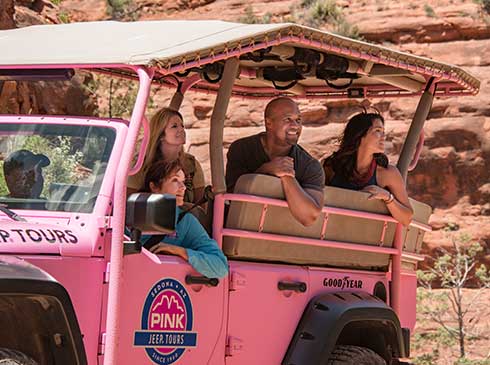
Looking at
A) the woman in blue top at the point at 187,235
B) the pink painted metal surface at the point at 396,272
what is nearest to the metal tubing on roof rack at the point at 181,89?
the pink painted metal surface at the point at 396,272

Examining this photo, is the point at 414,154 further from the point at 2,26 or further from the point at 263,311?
the point at 2,26

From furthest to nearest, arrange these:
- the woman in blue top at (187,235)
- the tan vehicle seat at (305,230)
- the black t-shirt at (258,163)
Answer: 1. the black t-shirt at (258,163)
2. the tan vehicle seat at (305,230)
3. the woman in blue top at (187,235)

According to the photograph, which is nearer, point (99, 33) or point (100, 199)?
point (100, 199)

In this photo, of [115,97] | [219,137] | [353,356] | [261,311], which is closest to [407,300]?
[353,356]

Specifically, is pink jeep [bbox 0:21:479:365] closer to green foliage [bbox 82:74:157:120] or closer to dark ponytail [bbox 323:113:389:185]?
dark ponytail [bbox 323:113:389:185]

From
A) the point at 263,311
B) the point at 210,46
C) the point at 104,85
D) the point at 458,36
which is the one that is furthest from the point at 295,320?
the point at 458,36

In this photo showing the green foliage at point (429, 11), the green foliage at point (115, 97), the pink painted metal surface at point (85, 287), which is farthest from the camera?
the green foliage at point (429, 11)

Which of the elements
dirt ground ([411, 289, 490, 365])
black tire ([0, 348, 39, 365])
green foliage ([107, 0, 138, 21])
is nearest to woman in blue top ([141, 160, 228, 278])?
black tire ([0, 348, 39, 365])

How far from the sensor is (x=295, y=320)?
20.8 ft

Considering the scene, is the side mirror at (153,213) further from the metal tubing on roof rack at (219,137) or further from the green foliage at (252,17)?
the green foliage at (252,17)

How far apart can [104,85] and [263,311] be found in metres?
17.5

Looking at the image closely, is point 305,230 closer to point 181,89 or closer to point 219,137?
point 219,137

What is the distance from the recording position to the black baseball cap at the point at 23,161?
524cm

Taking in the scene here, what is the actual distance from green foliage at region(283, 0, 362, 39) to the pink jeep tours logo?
22.7m
